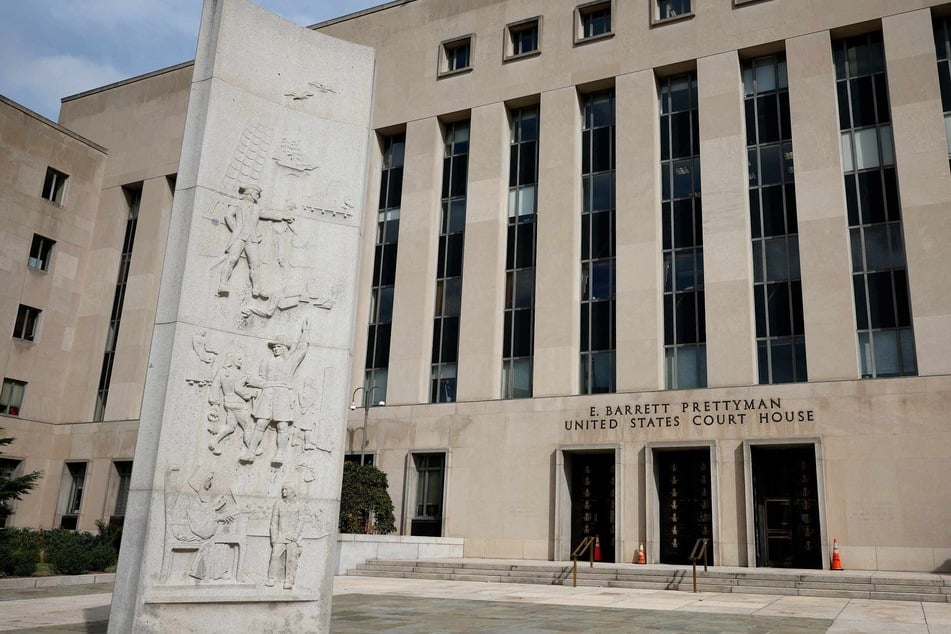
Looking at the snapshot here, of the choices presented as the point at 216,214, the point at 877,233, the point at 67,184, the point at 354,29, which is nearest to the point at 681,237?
the point at 877,233

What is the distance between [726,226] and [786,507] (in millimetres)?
10339

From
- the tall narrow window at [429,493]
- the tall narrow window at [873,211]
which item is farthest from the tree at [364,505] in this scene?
the tall narrow window at [873,211]

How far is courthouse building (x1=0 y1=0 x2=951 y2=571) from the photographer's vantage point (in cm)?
2711

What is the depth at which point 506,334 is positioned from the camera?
33.9m

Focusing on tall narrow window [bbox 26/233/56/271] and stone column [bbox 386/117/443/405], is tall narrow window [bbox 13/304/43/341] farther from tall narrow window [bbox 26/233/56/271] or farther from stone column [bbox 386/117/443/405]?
stone column [bbox 386/117/443/405]

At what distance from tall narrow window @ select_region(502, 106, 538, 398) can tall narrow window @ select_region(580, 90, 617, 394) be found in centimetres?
224

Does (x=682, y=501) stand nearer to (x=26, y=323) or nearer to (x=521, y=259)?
(x=521, y=259)

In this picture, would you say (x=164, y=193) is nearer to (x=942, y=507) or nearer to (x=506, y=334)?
(x=506, y=334)

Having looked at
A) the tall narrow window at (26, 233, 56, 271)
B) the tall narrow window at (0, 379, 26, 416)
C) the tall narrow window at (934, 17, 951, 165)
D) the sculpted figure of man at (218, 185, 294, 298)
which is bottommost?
the sculpted figure of man at (218, 185, 294, 298)

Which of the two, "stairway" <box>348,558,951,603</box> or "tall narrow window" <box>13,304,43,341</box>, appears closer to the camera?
"stairway" <box>348,558,951,603</box>

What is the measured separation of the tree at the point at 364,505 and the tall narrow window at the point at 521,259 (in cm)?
646

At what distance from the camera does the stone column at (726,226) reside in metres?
29.1

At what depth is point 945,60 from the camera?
95.8ft

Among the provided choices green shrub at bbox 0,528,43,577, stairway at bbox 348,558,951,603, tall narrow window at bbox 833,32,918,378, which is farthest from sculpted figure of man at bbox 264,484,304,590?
tall narrow window at bbox 833,32,918,378
